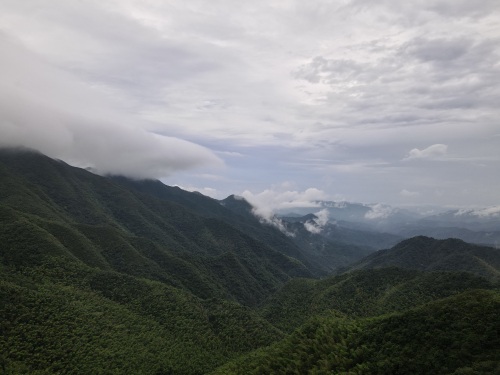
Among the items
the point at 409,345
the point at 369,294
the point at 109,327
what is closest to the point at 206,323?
the point at 109,327

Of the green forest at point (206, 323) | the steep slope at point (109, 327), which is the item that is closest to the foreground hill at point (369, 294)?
the green forest at point (206, 323)

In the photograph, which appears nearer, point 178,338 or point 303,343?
point 303,343

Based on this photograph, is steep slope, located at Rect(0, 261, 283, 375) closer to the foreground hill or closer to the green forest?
the green forest

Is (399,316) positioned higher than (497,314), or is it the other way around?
(497,314)

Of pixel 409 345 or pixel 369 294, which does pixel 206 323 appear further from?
pixel 369 294

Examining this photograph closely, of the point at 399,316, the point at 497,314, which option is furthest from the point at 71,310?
the point at 497,314

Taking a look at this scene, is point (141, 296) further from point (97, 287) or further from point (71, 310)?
point (71, 310)

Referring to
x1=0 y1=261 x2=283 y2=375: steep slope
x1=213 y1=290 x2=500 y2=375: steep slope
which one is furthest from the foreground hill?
x1=213 y1=290 x2=500 y2=375: steep slope

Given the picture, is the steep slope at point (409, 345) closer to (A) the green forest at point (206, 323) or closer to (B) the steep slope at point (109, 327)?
(A) the green forest at point (206, 323)

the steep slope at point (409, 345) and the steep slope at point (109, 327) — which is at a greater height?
the steep slope at point (409, 345)
